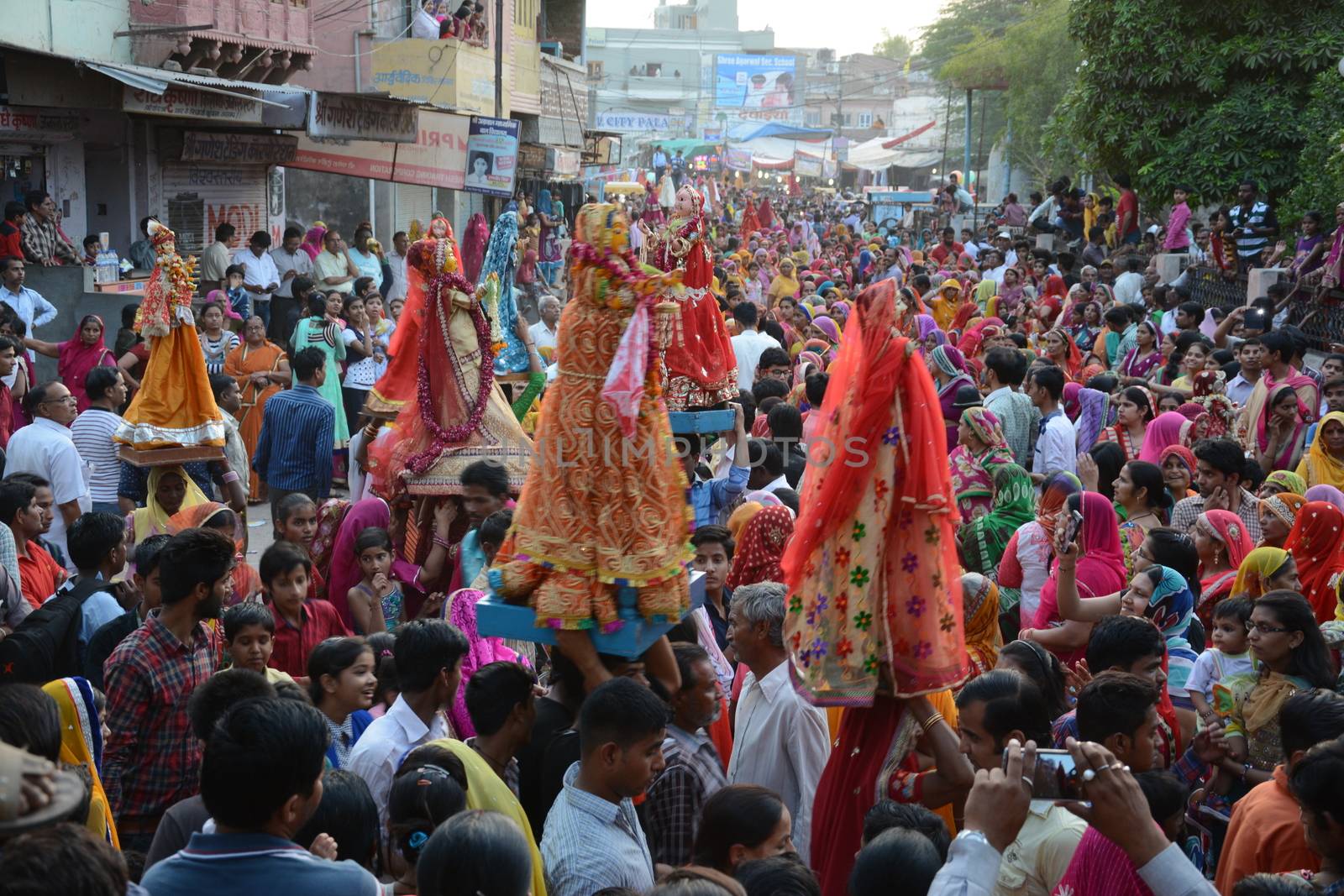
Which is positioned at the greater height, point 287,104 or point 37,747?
point 287,104

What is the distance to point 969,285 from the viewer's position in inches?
720

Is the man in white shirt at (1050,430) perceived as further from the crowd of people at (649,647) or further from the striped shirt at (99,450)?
the striped shirt at (99,450)

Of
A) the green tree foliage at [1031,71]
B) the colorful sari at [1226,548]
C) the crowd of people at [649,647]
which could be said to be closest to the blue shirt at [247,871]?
the crowd of people at [649,647]

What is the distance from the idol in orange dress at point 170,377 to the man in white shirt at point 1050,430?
190 inches

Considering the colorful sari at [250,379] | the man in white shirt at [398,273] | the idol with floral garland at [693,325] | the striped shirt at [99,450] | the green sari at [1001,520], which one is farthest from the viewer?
the man in white shirt at [398,273]

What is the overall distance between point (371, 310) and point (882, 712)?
917 cm

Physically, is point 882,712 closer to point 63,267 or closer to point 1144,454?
point 1144,454

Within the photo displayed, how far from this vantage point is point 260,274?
52.3 feet

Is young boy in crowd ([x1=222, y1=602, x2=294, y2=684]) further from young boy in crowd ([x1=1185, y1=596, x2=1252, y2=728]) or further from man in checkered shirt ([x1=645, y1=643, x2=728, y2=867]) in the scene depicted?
young boy in crowd ([x1=1185, y1=596, x2=1252, y2=728])

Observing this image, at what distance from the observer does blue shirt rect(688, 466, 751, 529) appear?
24.4 ft

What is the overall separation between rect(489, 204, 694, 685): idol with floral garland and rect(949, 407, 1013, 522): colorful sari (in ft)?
9.94

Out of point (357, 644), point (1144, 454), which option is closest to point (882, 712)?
point (357, 644)

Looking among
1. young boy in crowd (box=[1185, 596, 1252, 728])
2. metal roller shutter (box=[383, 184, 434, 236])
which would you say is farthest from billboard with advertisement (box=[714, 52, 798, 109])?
young boy in crowd (box=[1185, 596, 1252, 728])

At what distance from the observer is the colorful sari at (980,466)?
704 centimetres
